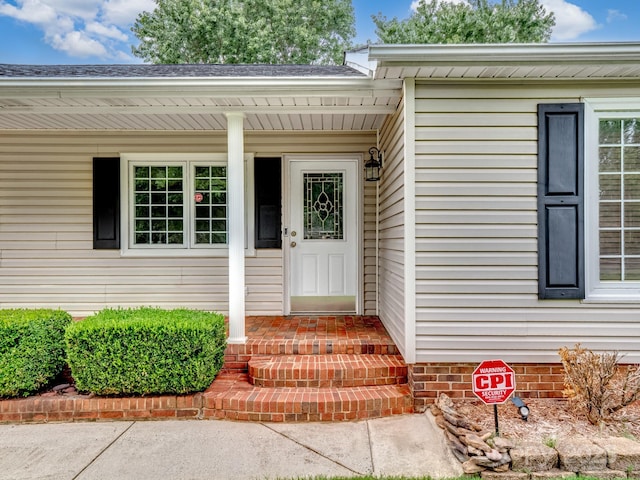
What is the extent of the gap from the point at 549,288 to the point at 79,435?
12.0 ft

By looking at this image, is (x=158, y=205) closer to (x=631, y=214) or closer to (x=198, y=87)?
(x=198, y=87)

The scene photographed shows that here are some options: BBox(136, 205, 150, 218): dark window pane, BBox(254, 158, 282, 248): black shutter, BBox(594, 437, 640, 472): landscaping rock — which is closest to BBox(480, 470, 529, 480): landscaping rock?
BBox(594, 437, 640, 472): landscaping rock

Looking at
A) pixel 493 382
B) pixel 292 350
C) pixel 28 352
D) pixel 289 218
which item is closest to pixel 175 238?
pixel 289 218

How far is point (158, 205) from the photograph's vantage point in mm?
5176

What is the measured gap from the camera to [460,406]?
316cm

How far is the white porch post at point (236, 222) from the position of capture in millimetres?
3828

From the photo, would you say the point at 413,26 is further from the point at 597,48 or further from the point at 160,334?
the point at 160,334

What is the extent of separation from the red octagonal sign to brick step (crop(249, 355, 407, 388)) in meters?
0.86

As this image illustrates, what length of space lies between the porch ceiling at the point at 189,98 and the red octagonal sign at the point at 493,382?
227cm

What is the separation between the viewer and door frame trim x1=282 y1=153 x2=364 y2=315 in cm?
509

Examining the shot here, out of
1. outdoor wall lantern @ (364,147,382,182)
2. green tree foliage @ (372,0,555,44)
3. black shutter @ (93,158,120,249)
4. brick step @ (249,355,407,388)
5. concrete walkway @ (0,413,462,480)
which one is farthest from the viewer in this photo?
green tree foliage @ (372,0,555,44)

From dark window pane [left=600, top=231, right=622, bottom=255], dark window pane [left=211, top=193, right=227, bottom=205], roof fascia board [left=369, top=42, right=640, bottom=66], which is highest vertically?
roof fascia board [left=369, top=42, right=640, bottom=66]

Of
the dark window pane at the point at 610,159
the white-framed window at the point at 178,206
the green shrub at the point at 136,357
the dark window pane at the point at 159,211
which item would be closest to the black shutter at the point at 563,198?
the dark window pane at the point at 610,159

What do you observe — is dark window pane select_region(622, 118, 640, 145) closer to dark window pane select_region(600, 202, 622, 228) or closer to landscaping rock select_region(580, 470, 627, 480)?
dark window pane select_region(600, 202, 622, 228)
